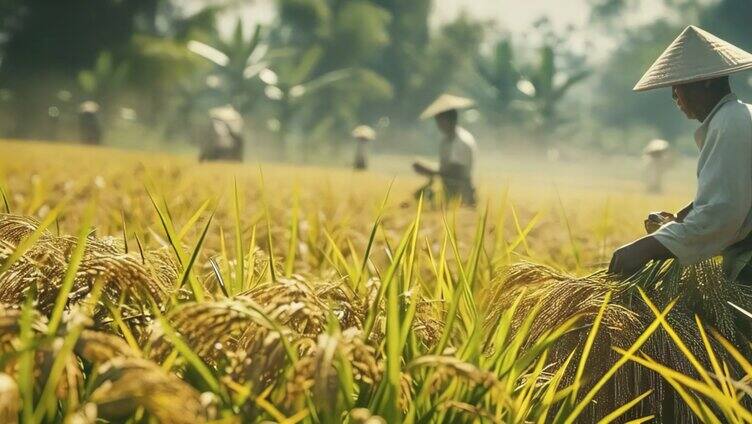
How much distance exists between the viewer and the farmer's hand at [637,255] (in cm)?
257

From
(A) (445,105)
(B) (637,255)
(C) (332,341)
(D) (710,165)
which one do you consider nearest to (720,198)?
Result: (D) (710,165)

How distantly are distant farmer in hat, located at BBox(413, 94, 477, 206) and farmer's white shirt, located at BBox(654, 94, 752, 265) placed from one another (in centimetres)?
743

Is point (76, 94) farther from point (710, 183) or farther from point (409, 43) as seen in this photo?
point (710, 183)

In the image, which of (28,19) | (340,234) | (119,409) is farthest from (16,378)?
(28,19)

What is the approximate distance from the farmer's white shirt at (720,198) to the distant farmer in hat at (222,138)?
24774mm

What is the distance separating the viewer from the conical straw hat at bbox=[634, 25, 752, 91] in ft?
8.64

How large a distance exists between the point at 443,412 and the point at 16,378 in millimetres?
751

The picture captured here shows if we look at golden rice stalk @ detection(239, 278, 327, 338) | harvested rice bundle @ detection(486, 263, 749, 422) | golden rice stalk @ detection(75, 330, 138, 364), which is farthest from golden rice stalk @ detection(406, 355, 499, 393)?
harvested rice bundle @ detection(486, 263, 749, 422)

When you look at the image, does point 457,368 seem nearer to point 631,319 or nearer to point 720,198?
point 631,319

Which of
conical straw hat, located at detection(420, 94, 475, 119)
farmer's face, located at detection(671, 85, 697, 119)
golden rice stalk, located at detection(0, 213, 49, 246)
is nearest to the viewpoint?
golden rice stalk, located at detection(0, 213, 49, 246)

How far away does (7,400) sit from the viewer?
126 cm

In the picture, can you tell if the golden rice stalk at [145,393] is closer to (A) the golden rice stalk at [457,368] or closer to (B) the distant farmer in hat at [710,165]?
(A) the golden rice stalk at [457,368]

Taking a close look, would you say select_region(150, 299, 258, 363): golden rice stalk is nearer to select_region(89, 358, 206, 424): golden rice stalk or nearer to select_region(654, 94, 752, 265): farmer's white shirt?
select_region(89, 358, 206, 424): golden rice stalk

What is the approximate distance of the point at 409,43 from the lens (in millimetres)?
54031
